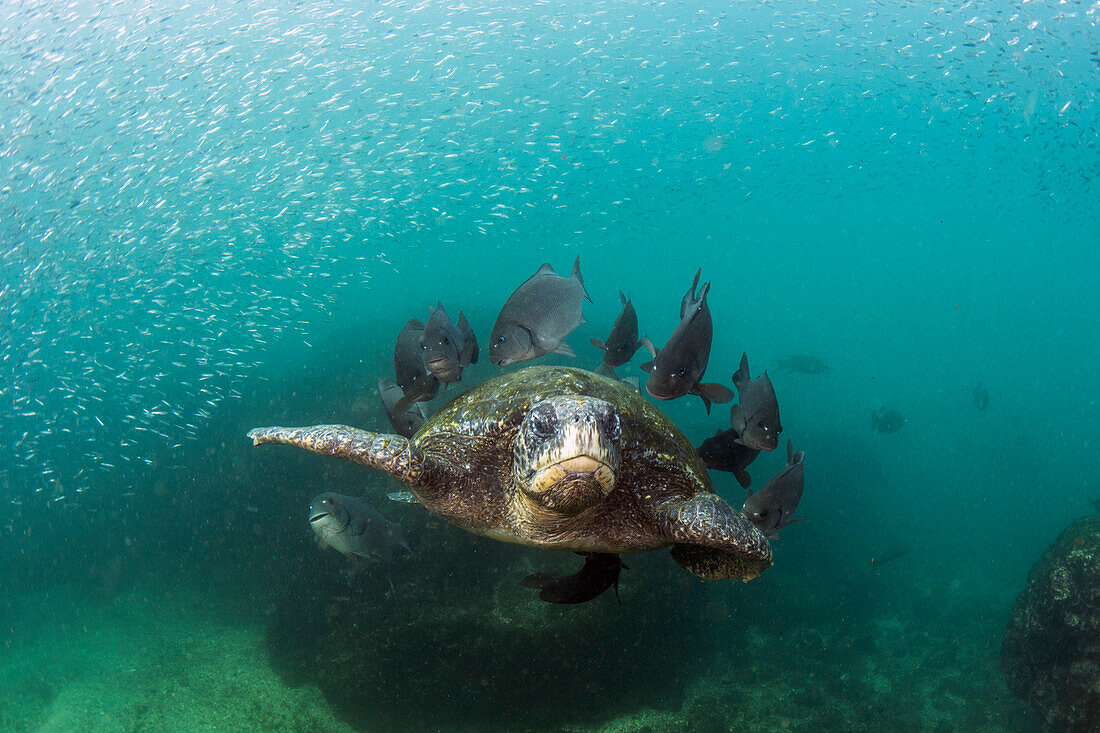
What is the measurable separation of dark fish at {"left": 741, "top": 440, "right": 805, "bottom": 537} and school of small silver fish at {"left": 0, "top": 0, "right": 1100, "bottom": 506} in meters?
11.4

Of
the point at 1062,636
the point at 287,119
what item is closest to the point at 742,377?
the point at 1062,636

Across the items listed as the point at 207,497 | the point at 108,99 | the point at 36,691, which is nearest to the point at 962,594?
the point at 207,497

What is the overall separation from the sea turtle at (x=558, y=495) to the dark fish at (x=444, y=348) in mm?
325

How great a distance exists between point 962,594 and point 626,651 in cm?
1409

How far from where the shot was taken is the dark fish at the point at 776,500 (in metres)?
3.62

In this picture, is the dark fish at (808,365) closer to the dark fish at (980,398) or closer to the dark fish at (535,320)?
the dark fish at (980,398)

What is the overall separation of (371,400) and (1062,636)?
12198mm

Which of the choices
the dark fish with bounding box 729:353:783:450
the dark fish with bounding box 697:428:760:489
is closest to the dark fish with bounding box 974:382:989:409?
the dark fish with bounding box 697:428:760:489

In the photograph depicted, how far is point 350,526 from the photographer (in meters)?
4.96

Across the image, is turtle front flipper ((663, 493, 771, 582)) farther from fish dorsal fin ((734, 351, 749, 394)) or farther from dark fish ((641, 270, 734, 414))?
fish dorsal fin ((734, 351, 749, 394))

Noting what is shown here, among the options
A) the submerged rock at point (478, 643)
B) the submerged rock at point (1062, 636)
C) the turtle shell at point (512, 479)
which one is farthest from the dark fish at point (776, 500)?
the submerged rock at point (1062, 636)

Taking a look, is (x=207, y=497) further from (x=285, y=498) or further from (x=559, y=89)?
(x=559, y=89)

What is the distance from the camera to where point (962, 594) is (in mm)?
14500

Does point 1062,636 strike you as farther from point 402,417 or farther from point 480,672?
point 402,417
